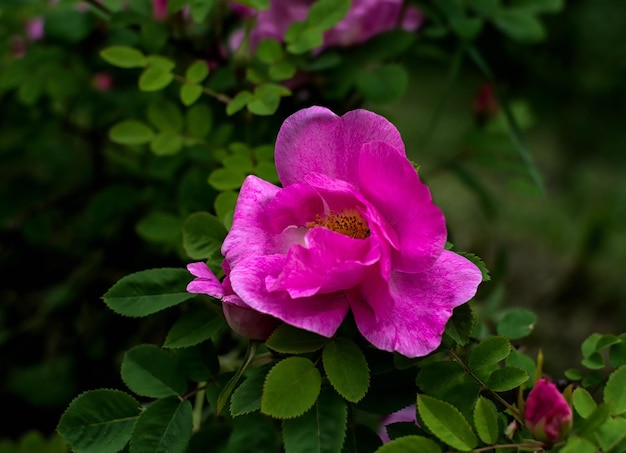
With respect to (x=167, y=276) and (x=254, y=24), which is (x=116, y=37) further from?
(x=167, y=276)

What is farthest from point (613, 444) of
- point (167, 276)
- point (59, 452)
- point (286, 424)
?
point (59, 452)

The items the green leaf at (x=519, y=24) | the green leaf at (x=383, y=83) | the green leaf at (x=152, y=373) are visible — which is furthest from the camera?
the green leaf at (x=519, y=24)

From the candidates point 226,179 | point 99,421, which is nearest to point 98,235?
point 226,179

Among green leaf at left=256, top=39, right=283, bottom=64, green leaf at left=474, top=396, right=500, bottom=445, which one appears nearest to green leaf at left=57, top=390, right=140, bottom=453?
green leaf at left=474, top=396, right=500, bottom=445

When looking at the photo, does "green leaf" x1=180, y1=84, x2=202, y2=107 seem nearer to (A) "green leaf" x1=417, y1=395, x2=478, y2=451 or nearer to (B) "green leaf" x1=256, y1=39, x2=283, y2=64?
(B) "green leaf" x1=256, y1=39, x2=283, y2=64

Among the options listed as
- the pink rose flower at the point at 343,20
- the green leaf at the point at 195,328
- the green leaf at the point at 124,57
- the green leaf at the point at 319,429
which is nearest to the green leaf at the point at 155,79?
the green leaf at the point at 124,57

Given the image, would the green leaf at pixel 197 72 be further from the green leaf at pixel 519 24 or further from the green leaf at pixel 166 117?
the green leaf at pixel 519 24
